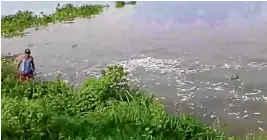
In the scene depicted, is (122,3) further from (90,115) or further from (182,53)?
(90,115)

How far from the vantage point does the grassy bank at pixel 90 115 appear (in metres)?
5.27

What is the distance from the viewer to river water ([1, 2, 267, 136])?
334 inches

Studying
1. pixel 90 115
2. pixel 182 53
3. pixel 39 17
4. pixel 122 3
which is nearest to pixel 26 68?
pixel 90 115

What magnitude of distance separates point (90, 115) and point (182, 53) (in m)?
6.13

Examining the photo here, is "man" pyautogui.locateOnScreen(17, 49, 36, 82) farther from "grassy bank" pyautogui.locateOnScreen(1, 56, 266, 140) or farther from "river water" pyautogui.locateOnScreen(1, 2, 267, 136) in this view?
"river water" pyautogui.locateOnScreen(1, 2, 267, 136)

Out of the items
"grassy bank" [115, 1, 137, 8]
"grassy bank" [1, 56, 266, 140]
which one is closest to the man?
"grassy bank" [1, 56, 266, 140]

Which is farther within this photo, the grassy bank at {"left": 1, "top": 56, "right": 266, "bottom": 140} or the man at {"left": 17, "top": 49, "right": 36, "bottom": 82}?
the man at {"left": 17, "top": 49, "right": 36, "bottom": 82}

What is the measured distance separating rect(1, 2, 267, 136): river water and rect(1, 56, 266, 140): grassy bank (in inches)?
55.7

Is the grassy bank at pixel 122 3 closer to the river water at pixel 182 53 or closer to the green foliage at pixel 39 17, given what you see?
the green foliage at pixel 39 17

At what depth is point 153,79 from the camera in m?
9.98

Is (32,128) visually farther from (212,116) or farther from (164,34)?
(164,34)

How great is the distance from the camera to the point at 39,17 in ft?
57.9

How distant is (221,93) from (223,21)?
23.1 feet

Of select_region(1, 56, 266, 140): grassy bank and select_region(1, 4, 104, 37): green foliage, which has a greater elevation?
select_region(1, 4, 104, 37): green foliage
